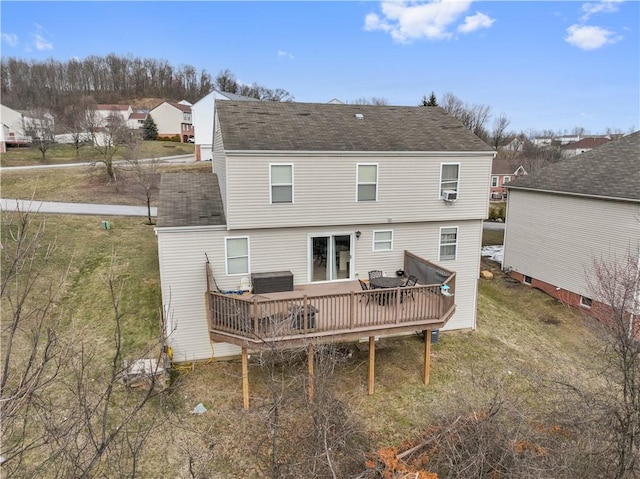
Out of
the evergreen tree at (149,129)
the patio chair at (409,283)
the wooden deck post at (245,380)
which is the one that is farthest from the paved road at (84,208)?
the evergreen tree at (149,129)

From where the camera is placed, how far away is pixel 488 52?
859 inches

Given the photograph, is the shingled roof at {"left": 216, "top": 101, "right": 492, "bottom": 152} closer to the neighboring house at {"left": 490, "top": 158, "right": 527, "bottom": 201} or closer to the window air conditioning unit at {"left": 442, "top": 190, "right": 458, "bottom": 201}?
the window air conditioning unit at {"left": 442, "top": 190, "right": 458, "bottom": 201}

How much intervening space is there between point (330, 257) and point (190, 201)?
16.2ft

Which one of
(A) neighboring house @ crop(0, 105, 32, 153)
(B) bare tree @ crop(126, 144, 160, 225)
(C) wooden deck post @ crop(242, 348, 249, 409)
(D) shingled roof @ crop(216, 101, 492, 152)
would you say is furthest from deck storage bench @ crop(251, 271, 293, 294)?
(A) neighboring house @ crop(0, 105, 32, 153)

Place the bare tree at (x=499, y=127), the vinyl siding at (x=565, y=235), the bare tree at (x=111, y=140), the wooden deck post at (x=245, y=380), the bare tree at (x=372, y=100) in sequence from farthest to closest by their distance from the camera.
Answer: the bare tree at (x=372, y=100), the bare tree at (x=499, y=127), the bare tree at (x=111, y=140), the vinyl siding at (x=565, y=235), the wooden deck post at (x=245, y=380)

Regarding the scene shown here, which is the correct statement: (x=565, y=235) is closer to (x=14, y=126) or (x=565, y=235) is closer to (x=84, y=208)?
(x=84, y=208)

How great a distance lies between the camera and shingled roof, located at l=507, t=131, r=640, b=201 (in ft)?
53.6

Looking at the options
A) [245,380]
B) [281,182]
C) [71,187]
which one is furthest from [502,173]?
[245,380]

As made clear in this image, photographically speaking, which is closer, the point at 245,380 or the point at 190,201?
the point at 245,380

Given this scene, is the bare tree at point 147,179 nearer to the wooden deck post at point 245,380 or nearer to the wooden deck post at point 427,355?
the wooden deck post at point 245,380

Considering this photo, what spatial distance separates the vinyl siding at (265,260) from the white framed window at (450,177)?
126 cm

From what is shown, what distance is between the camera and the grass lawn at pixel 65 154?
37.2 metres

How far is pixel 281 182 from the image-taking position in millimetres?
11977

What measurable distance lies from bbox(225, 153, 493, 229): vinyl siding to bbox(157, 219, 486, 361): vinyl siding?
0.43 metres
